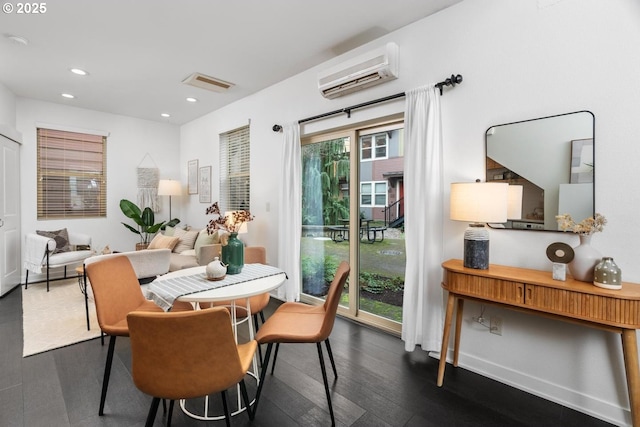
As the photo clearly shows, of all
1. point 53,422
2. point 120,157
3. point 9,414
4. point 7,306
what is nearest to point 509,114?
point 53,422

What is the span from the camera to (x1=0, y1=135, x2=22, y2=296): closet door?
13.2 feet

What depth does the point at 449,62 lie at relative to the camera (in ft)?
8.05

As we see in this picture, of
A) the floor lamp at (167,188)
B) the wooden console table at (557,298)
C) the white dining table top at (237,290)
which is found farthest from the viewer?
the floor lamp at (167,188)

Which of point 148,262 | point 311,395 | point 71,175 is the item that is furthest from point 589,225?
point 71,175

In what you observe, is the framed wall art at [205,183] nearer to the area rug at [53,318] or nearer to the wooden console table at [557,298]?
the area rug at [53,318]

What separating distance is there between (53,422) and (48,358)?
0.98m

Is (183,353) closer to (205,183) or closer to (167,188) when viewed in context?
(205,183)

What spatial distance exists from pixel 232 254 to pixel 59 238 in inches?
159

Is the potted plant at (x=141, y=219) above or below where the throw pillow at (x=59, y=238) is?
above

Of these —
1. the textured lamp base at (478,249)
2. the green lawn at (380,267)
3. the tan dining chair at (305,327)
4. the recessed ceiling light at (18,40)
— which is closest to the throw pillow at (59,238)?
the recessed ceiling light at (18,40)

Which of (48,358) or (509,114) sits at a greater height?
(509,114)

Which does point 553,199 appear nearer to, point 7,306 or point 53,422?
point 53,422

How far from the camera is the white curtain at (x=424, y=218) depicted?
2.47 meters

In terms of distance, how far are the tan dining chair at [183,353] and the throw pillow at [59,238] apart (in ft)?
14.8
